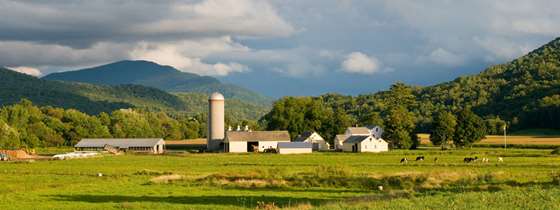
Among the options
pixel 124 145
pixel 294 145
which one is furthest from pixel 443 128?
pixel 124 145

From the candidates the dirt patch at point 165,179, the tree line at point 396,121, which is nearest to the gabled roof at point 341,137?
the tree line at point 396,121

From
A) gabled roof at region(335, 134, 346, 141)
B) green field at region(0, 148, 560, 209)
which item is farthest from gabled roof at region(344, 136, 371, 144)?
green field at region(0, 148, 560, 209)

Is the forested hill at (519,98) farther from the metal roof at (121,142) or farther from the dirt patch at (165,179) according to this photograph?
the dirt patch at (165,179)

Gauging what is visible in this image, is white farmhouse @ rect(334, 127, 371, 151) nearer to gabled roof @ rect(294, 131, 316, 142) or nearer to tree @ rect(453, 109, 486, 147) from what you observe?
gabled roof @ rect(294, 131, 316, 142)

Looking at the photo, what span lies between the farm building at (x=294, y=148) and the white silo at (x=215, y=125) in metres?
14.7

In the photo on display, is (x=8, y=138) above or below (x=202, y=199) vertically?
above

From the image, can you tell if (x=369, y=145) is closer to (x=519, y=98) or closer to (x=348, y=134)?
(x=348, y=134)

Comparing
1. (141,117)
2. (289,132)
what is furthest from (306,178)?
(141,117)

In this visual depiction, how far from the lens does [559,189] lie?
29094mm

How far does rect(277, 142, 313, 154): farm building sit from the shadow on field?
7010 cm

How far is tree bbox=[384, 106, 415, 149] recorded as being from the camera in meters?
108

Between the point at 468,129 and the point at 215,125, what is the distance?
41771 millimetres

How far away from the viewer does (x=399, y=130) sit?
10869 cm

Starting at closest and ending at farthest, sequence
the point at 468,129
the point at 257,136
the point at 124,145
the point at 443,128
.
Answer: the point at 468,129, the point at 443,128, the point at 257,136, the point at 124,145
